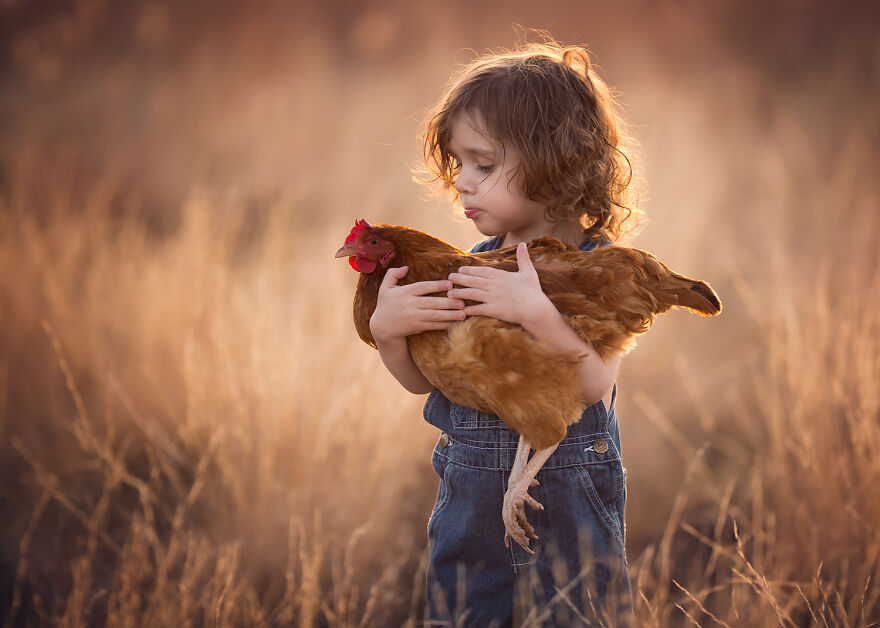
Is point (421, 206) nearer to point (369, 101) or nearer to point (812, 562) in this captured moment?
point (369, 101)

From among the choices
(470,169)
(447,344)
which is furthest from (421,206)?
(447,344)

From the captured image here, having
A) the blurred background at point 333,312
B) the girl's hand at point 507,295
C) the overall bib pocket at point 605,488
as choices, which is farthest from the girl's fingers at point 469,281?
the blurred background at point 333,312

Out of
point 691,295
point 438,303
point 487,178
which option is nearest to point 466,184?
point 487,178

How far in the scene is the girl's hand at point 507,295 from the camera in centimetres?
105

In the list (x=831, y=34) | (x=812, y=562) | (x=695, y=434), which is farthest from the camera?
(x=831, y=34)

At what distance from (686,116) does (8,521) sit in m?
4.99

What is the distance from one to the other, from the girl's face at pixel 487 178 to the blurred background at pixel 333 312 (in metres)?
0.55

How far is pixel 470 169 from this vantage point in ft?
4.28

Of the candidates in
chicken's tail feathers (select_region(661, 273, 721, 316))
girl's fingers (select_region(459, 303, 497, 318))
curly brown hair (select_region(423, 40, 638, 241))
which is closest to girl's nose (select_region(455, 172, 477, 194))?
curly brown hair (select_region(423, 40, 638, 241))

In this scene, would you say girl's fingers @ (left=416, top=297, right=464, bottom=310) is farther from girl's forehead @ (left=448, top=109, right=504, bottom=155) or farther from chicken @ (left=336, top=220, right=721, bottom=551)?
girl's forehead @ (left=448, top=109, right=504, bottom=155)

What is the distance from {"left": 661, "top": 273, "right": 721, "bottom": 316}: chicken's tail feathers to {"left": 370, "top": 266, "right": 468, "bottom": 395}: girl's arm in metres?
0.42

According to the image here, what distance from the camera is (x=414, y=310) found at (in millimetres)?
1098

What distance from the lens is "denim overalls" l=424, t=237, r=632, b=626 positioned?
1.27 meters

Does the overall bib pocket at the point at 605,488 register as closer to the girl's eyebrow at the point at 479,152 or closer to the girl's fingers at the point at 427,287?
the girl's fingers at the point at 427,287
